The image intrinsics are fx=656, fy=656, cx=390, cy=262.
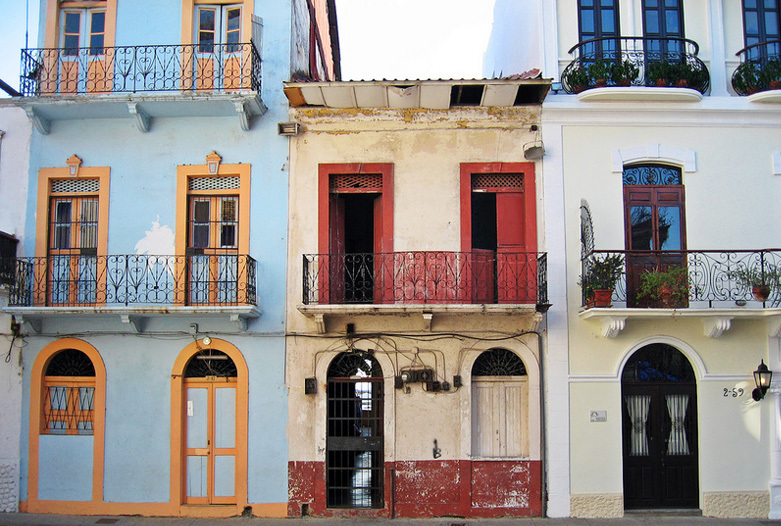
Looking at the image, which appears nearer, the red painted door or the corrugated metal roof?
the corrugated metal roof

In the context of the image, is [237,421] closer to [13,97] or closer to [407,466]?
[407,466]

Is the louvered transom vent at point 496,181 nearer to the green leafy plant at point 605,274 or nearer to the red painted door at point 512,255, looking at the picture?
the red painted door at point 512,255

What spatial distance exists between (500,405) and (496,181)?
13.2 feet

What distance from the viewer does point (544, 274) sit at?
11.1 metres

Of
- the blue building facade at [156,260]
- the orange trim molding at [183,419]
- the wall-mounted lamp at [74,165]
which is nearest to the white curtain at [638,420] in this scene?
the blue building facade at [156,260]

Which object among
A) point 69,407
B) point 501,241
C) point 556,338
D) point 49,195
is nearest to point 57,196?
point 49,195

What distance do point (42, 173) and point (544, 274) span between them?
923 cm

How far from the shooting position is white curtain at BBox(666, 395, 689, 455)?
11.4 metres

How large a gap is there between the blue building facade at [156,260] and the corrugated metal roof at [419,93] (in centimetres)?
79

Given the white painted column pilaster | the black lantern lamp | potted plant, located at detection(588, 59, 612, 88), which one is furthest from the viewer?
potted plant, located at detection(588, 59, 612, 88)

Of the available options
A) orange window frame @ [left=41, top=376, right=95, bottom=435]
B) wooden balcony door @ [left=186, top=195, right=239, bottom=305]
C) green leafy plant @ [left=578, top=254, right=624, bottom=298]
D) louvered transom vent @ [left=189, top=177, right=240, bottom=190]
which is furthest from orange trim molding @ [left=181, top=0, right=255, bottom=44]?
green leafy plant @ [left=578, top=254, right=624, bottom=298]

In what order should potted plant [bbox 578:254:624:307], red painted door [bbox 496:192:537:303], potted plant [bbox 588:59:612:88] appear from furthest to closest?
potted plant [bbox 588:59:612:88]
red painted door [bbox 496:192:537:303]
potted plant [bbox 578:254:624:307]

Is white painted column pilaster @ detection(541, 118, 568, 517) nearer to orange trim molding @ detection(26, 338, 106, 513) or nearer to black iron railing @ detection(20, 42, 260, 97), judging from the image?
black iron railing @ detection(20, 42, 260, 97)

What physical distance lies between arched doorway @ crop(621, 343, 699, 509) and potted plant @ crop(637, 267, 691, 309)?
1045 mm
